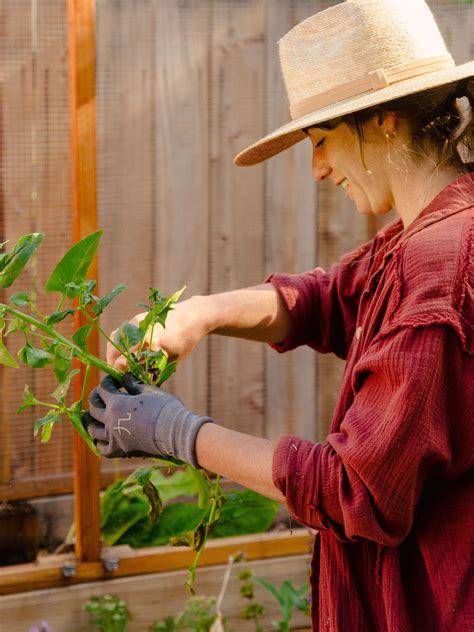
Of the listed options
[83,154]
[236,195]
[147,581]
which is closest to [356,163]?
[83,154]

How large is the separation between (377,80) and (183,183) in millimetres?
1311

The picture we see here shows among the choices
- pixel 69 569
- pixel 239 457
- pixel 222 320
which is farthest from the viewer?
pixel 69 569

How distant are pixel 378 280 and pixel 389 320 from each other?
0.25 m

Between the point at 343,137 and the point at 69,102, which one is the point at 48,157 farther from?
the point at 343,137

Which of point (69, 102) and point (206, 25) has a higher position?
point (206, 25)

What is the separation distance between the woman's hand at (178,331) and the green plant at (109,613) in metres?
0.99

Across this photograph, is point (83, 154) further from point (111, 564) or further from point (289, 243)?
point (111, 564)

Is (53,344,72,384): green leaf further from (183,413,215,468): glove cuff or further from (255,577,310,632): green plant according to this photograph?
(255,577,310,632): green plant

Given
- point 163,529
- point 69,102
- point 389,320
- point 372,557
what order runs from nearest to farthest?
point 389,320 → point 372,557 → point 69,102 → point 163,529

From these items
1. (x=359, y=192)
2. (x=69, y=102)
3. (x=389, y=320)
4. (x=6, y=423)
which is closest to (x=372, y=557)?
(x=389, y=320)

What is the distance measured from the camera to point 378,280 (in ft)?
6.28

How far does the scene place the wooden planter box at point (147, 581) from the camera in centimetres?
291

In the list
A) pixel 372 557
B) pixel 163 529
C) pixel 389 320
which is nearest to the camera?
pixel 389 320

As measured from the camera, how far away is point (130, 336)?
193 centimetres
